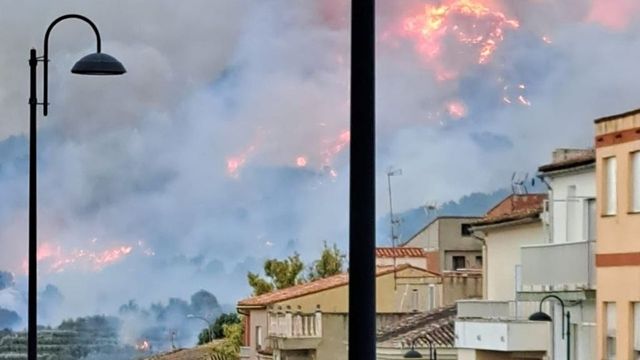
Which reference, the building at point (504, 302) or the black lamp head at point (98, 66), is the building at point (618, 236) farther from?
the black lamp head at point (98, 66)

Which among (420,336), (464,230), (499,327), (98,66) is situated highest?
(98,66)

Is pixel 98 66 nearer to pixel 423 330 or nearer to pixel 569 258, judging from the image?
pixel 569 258

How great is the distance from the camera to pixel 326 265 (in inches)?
2082

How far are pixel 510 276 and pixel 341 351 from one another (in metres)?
5.67

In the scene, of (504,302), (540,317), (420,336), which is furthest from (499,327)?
(420,336)

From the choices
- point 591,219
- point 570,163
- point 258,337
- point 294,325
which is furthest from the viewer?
point 258,337

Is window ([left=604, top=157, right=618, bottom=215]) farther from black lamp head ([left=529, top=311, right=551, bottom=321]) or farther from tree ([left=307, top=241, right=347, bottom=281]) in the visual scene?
tree ([left=307, top=241, right=347, bottom=281])

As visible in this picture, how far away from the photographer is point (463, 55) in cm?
Answer: 5338

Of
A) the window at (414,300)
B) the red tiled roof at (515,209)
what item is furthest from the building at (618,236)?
the window at (414,300)

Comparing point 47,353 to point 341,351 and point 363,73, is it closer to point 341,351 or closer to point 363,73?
point 341,351

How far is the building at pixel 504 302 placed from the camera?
36531mm

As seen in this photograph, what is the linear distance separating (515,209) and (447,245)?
7.07 m

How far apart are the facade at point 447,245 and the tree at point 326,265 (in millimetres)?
2968

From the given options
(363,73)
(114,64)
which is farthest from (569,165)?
(363,73)
